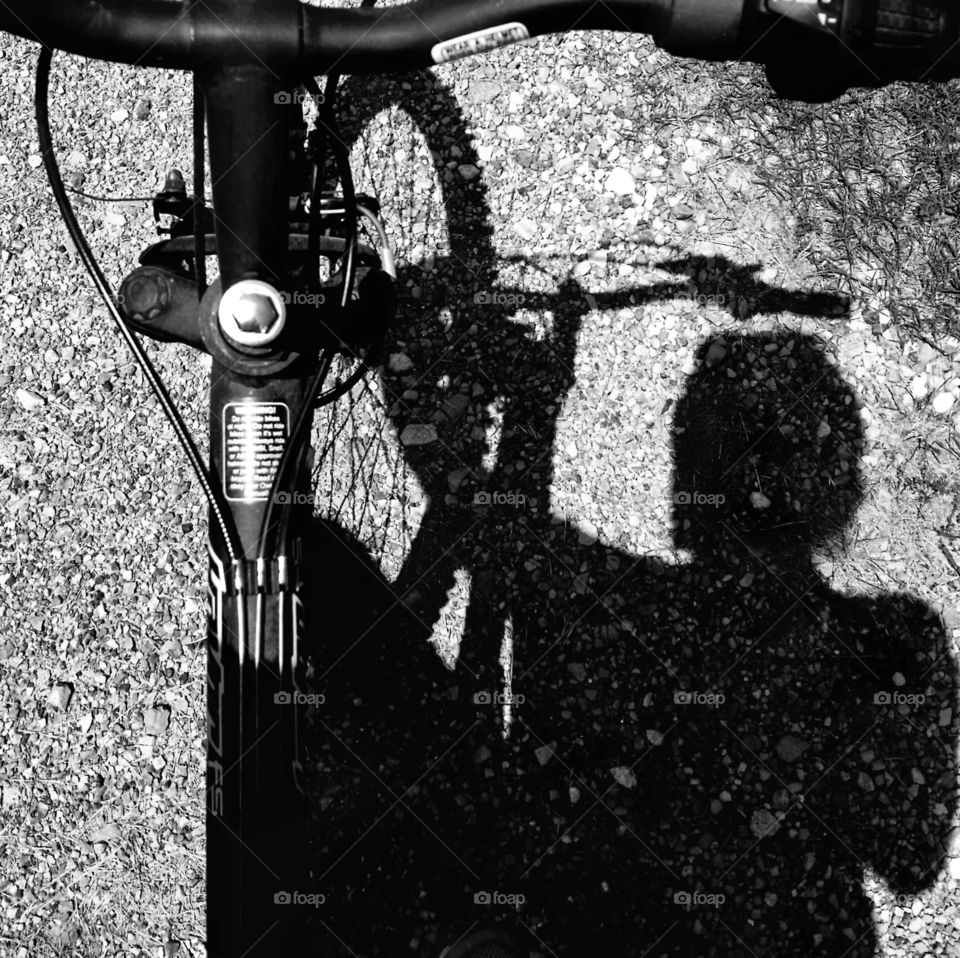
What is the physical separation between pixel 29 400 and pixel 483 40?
325cm

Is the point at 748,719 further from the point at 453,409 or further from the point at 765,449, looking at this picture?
the point at 453,409

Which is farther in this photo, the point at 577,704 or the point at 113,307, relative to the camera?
the point at 577,704

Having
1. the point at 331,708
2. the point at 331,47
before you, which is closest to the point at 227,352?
the point at 331,47

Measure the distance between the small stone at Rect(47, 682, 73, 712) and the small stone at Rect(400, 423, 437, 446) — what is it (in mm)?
1761

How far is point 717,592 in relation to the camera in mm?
3949

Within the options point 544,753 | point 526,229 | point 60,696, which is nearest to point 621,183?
point 526,229

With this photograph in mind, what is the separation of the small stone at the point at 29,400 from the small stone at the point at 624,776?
3.03 metres

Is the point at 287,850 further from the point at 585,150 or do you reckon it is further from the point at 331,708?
the point at 585,150

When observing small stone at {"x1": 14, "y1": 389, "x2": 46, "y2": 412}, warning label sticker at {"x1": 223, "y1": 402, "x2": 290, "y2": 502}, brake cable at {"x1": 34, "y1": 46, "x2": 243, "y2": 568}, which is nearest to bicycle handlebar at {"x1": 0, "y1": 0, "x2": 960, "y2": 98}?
brake cable at {"x1": 34, "y1": 46, "x2": 243, "y2": 568}

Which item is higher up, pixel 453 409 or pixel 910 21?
pixel 910 21

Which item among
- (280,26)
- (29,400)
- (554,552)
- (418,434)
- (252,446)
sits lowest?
(554,552)

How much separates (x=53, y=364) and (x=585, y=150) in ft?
8.89

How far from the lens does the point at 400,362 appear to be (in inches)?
168

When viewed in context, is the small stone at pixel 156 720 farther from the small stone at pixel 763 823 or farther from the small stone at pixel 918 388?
the small stone at pixel 918 388
